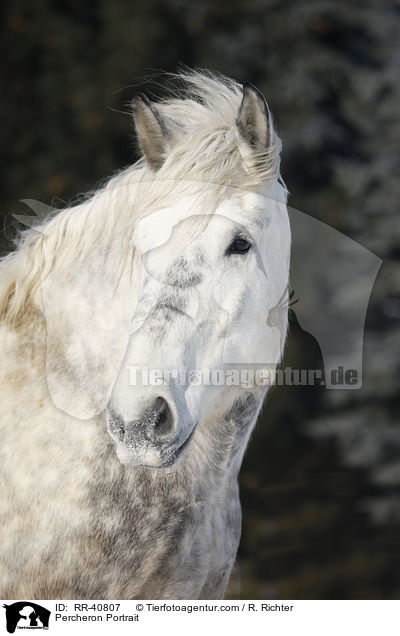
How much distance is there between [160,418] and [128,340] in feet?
0.52

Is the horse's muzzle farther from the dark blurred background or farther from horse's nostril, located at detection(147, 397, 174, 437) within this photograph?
the dark blurred background

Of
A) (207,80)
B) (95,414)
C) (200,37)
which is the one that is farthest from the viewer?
(200,37)

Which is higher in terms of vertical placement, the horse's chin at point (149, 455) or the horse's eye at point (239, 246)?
the horse's eye at point (239, 246)

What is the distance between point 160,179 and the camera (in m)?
1.04

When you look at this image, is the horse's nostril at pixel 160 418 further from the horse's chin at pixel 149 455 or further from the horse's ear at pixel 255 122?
the horse's ear at pixel 255 122

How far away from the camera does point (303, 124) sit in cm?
177

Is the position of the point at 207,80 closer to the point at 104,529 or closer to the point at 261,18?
the point at 261,18

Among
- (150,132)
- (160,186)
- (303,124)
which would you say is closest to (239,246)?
(160,186)

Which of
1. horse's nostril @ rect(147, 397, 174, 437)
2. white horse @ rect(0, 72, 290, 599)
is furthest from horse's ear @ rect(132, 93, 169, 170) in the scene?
horse's nostril @ rect(147, 397, 174, 437)

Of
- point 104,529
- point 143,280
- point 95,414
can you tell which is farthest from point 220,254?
point 104,529

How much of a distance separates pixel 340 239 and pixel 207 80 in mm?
695

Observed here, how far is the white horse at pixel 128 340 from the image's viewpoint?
955mm

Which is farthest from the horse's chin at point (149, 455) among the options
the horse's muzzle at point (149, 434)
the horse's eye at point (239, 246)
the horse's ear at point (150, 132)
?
the horse's ear at point (150, 132)

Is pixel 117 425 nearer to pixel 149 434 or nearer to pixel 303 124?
pixel 149 434
